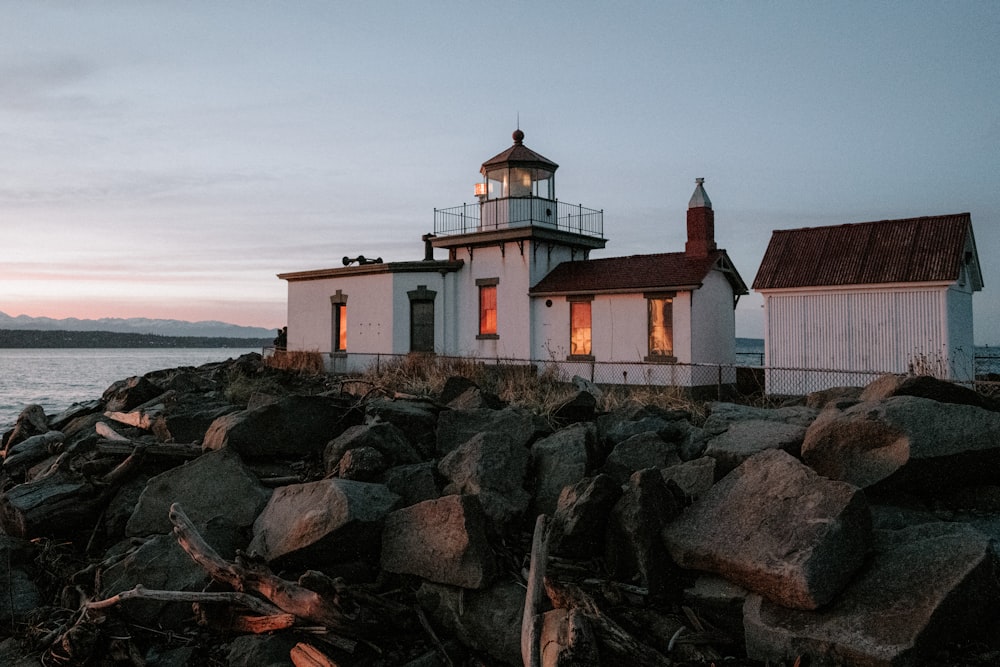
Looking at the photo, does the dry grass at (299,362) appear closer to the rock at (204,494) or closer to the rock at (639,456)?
the rock at (204,494)

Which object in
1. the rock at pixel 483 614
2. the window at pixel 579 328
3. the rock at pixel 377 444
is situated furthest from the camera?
the window at pixel 579 328

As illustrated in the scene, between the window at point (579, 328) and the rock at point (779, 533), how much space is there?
15.8 meters

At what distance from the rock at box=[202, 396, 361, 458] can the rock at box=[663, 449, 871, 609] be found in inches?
164

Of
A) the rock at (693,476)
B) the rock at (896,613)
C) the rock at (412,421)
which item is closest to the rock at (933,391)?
the rock at (693,476)

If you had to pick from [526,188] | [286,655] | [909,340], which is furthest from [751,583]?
[526,188]

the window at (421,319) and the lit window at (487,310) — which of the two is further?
the window at (421,319)

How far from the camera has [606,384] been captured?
19266 mm

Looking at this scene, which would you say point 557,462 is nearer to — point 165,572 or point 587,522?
point 587,522

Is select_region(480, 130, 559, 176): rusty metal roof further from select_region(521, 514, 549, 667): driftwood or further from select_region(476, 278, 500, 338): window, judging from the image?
select_region(521, 514, 549, 667): driftwood

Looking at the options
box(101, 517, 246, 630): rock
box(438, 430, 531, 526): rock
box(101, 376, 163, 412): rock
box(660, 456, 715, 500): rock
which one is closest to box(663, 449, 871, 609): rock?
box(660, 456, 715, 500): rock

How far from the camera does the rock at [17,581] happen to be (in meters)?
5.64

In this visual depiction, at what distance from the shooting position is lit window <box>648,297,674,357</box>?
19.1 m

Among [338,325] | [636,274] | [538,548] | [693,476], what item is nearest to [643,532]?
[538,548]

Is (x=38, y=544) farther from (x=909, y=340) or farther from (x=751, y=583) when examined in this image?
Answer: (x=909, y=340)
